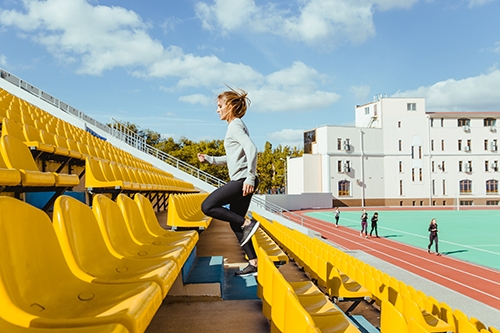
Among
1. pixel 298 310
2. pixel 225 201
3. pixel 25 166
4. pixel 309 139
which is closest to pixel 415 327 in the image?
pixel 298 310

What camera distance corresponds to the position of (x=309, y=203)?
3947cm

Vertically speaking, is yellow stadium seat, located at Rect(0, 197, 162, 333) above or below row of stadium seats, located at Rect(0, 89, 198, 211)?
below

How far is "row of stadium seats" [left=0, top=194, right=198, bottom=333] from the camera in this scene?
3.32ft

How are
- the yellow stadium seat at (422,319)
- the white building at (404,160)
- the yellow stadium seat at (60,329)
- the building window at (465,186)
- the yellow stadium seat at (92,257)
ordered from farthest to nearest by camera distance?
the building window at (465,186) → the white building at (404,160) → the yellow stadium seat at (422,319) → the yellow stadium seat at (92,257) → the yellow stadium seat at (60,329)

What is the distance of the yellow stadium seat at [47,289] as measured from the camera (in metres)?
1.01

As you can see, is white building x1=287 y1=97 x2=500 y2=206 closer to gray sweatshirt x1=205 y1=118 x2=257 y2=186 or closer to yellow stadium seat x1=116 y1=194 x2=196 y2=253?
gray sweatshirt x1=205 y1=118 x2=257 y2=186

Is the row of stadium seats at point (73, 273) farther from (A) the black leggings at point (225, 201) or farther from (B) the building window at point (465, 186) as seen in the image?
(B) the building window at point (465, 186)

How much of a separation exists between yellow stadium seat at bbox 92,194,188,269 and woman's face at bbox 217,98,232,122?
4.24 feet

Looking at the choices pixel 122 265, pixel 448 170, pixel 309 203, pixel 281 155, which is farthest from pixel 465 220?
pixel 122 265

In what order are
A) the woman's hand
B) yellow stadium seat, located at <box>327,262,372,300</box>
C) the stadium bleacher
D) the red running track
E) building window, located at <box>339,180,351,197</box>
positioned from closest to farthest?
the stadium bleacher
the woman's hand
yellow stadium seat, located at <box>327,262,372,300</box>
the red running track
building window, located at <box>339,180,351,197</box>

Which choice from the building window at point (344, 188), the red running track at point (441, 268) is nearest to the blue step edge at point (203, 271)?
the red running track at point (441, 268)

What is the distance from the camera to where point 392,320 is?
2525 millimetres

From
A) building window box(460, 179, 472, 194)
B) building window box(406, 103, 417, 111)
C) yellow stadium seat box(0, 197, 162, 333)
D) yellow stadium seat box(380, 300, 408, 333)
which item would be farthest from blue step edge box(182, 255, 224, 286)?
building window box(460, 179, 472, 194)

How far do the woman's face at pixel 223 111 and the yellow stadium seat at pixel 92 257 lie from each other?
64.1 inches
